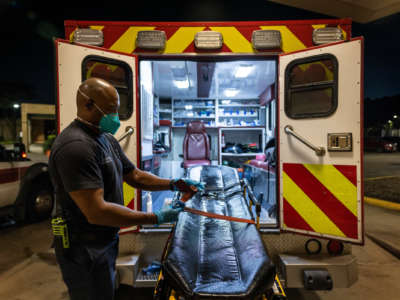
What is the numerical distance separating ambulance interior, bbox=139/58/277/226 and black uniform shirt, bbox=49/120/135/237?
2.15 metres

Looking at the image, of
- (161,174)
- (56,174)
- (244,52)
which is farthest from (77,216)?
(161,174)

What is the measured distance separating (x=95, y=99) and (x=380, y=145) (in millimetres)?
31860

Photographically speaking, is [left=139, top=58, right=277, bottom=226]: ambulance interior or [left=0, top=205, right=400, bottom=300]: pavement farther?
[left=139, top=58, right=277, bottom=226]: ambulance interior

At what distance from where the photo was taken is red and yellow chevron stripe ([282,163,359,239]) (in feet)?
7.55

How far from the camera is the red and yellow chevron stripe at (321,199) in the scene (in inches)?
90.7

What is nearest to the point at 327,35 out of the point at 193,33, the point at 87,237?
the point at 193,33

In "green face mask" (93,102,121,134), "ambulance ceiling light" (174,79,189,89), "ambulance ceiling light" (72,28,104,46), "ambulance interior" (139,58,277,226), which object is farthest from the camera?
"ambulance ceiling light" (174,79,189,89)

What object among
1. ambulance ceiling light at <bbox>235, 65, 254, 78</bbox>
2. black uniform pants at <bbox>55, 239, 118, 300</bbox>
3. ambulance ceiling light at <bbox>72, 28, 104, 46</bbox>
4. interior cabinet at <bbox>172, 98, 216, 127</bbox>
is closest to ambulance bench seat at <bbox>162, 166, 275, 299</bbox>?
black uniform pants at <bbox>55, 239, 118, 300</bbox>

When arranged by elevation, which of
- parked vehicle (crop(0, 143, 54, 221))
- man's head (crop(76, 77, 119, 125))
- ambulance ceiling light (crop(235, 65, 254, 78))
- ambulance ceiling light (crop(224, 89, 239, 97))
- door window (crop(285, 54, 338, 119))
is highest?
ambulance ceiling light (crop(224, 89, 239, 97))

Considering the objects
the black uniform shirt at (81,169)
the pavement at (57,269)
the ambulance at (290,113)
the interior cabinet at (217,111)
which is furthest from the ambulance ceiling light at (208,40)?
the interior cabinet at (217,111)

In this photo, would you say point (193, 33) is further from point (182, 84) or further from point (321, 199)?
point (182, 84)

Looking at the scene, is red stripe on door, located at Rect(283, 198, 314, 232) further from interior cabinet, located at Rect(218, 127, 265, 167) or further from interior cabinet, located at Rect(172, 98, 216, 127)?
interior cabinet, located at Rect(172, 98, 216, 127)

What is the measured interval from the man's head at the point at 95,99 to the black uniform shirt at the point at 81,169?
75 mm

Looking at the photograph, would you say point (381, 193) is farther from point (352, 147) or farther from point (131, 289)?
point (131, 289)
